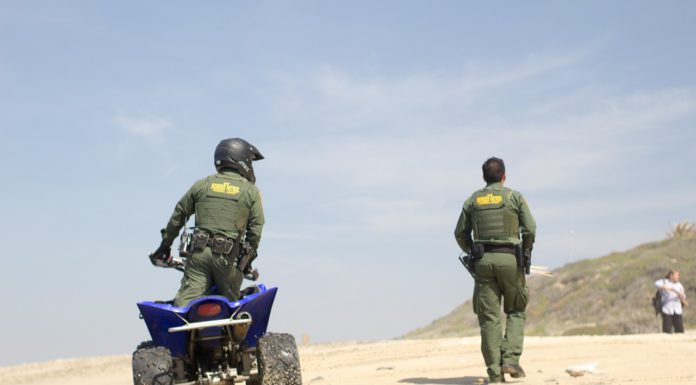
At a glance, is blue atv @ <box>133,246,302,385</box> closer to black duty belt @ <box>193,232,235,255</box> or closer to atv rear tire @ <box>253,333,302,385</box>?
atv rear tire @ <box>253,333,302,385</box>

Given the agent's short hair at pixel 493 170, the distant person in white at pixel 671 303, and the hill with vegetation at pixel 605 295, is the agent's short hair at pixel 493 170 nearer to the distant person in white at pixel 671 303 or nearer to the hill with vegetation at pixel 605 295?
the distant person in white at pixel 671 303

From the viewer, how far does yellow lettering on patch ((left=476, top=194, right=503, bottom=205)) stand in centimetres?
1003

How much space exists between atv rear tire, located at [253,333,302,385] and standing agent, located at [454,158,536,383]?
3.14 m

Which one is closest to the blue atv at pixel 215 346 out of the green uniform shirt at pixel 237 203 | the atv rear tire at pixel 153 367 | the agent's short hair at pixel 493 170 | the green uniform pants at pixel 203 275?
the atv rear tire at pixel 153 367

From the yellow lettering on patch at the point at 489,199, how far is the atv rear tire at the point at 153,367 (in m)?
4.08

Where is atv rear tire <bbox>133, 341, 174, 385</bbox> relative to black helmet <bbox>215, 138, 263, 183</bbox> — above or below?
below

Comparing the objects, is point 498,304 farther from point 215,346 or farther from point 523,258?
point 215,346

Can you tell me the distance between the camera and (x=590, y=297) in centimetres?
3709

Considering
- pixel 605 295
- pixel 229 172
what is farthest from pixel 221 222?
pixel 605 295

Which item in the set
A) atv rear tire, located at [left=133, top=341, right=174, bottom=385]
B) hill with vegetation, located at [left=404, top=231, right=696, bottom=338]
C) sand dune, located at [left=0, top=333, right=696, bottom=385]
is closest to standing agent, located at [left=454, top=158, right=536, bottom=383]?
sand dune, located at [left=0, top=333, right=696, bottom=385]

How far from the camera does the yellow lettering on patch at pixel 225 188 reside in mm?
7852

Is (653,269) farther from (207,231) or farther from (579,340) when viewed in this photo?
(207,231)

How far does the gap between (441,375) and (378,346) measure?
6.50 metres

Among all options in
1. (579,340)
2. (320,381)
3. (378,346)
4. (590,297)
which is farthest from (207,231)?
(590,297)
